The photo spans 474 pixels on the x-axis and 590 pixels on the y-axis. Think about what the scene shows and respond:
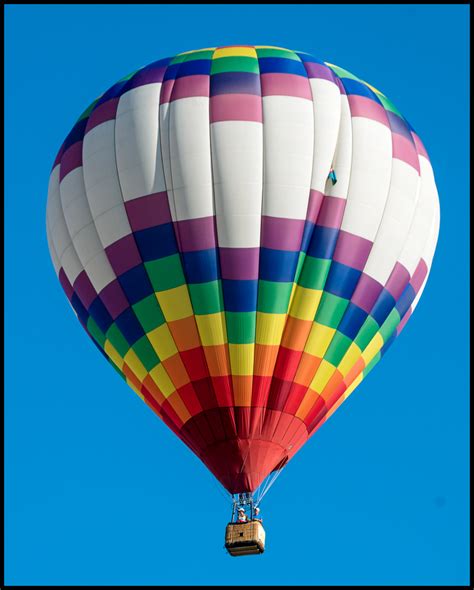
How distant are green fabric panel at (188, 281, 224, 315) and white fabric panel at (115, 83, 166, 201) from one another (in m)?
1.27

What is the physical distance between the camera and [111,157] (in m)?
21.5

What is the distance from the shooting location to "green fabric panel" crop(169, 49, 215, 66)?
868 inches

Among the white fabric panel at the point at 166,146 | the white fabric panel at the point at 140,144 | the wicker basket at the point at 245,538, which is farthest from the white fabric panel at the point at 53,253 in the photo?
the wicker basket at the point at 245,538

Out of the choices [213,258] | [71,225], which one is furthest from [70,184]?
[213,258]

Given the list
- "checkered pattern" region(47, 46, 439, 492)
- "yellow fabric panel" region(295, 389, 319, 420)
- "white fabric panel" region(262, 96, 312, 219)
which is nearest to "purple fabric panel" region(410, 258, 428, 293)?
"checkered pattern" region(47, 46, 439, 492)

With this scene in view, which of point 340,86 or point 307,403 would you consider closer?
point 307,403

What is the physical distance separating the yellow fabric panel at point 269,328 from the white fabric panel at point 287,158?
1.18 meters

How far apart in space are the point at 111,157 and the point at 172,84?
1.17 meters

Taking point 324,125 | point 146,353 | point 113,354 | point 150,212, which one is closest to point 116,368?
point 113,354

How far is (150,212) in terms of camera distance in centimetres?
2103

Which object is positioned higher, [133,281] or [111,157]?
[111,157]

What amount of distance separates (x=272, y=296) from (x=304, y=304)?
0.41 m

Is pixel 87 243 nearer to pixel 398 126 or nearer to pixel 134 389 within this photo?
pixel 134 389

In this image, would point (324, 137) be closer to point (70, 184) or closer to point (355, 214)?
point (355, 214)
